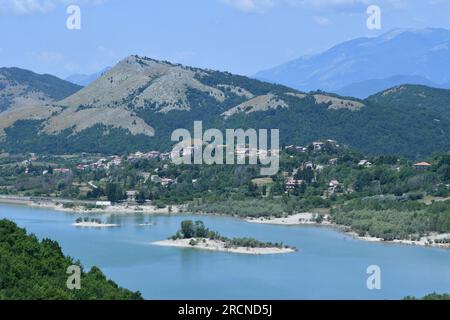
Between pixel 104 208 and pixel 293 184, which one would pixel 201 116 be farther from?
pixel 104 208

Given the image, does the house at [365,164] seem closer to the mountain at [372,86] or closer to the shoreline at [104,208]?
the shoreline at [104,208]


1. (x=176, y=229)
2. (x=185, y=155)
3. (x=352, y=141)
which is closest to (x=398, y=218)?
(x=176, y=229)

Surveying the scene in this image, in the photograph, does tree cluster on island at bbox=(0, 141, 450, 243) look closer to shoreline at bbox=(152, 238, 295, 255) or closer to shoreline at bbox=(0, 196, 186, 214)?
shoreline at bbox=(0, 196, 186, 214)

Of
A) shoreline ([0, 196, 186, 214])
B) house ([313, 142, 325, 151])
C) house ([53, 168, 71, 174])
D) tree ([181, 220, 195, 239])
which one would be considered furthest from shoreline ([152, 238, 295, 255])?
house ([53, 168, 71, 174])

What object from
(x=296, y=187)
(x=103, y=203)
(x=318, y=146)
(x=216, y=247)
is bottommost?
(x=216, y=247)

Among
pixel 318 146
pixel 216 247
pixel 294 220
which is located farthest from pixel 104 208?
pixel 318 146

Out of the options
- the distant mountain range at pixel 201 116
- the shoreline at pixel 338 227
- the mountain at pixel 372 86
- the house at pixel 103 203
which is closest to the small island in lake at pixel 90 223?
the shoreline at pixel 338 227
